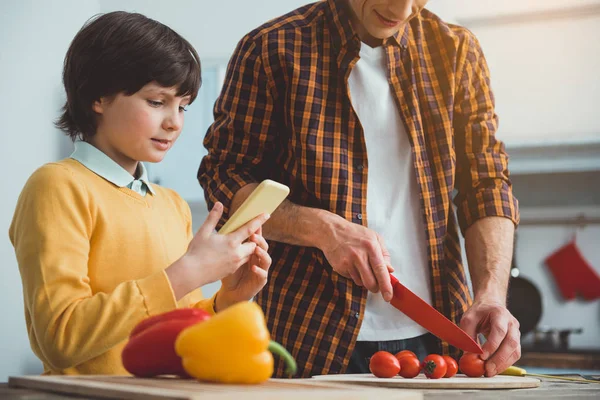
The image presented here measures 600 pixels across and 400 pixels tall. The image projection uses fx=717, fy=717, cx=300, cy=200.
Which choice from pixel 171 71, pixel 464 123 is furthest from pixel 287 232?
pixel 464 123

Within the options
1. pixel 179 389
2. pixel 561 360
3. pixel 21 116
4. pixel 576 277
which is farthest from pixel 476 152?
pixel 576 277

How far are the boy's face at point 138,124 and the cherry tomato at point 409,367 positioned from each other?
527 mm

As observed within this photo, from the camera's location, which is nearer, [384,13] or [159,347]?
[159,347]

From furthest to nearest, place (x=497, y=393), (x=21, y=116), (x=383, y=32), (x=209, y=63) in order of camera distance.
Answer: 1. (x=209, y=63)
2. (x=21, y=116)
3. (x=383, y=32)
4. (x=497, y=393)

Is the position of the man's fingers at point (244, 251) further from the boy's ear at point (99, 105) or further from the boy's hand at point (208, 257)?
the boy's ear at point (99, 105)

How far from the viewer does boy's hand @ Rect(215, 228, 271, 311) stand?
114 centimetres

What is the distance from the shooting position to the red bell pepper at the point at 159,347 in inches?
32.1

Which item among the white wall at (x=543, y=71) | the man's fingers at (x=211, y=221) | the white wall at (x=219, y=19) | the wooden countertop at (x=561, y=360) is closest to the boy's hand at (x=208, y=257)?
the man's fingers at (x=211, y=221)

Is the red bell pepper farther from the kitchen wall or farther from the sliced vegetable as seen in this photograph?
the kitchen wall

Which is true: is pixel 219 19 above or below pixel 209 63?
above

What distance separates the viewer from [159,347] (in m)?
0.82

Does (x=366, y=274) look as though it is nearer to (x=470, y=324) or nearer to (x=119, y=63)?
(x=470, y=324)

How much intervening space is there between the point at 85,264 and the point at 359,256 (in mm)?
414

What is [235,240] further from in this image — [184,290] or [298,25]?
[298,25]
